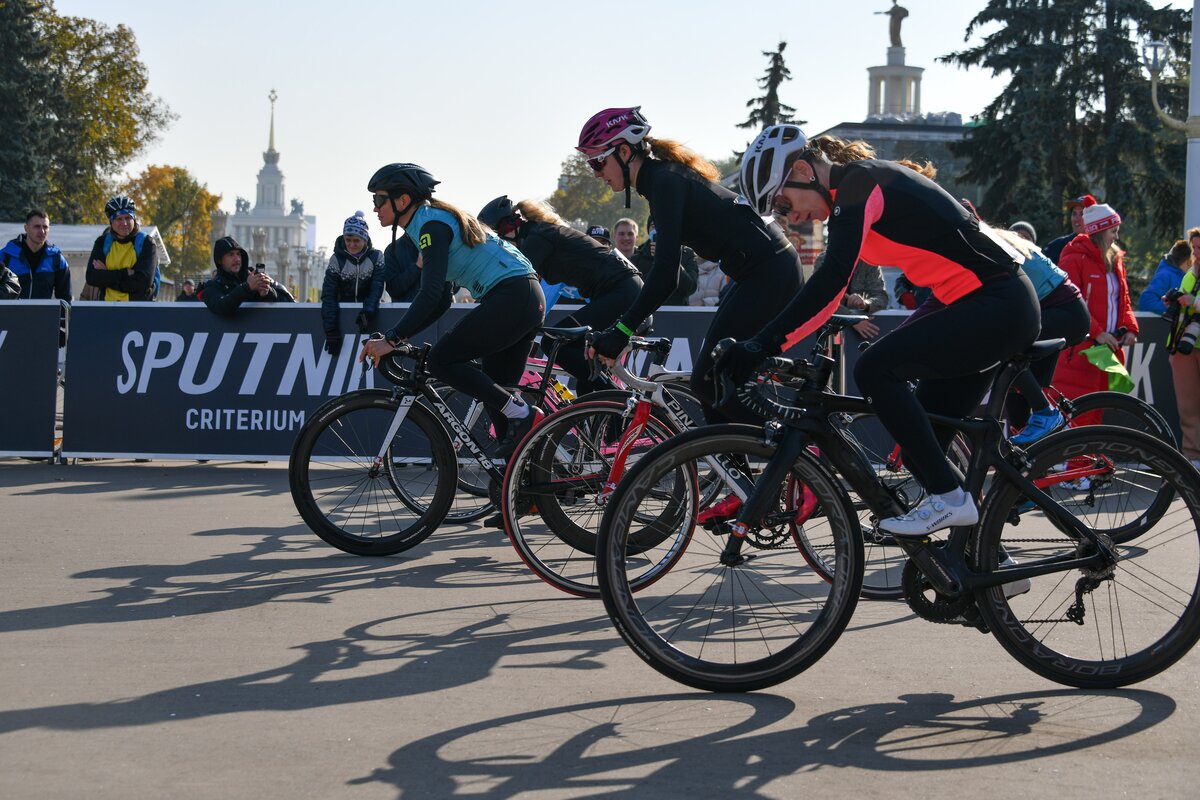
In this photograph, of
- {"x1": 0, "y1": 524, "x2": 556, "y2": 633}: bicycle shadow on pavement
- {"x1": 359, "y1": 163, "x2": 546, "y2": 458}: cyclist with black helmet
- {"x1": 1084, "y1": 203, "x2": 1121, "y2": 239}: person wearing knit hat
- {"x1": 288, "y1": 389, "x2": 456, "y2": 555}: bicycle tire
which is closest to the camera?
{"x1": 0, "y1": 524, "x2": 556, "y2": 633}: bicycle shadow on pavement

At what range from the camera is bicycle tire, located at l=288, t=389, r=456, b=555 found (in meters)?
8.00

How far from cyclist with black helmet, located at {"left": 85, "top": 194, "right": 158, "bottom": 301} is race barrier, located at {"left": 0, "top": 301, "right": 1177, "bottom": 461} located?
3.90ft

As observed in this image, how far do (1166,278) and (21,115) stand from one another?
5702cm

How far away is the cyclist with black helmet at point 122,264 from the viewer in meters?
14.6

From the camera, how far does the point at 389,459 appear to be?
8.54 meters

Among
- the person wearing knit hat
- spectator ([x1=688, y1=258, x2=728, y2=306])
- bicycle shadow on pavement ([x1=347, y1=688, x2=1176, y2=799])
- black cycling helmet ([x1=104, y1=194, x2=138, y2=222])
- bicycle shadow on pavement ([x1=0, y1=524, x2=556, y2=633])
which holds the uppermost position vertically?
black cycling helmet ([x1=104, y1=194, x2=138, y2=222])

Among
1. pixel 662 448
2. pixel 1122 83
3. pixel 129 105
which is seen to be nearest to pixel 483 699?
pixel 662 448

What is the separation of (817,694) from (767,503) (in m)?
0.67

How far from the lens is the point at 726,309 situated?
283 inches

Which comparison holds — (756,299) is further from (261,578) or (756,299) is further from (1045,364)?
(261,578)

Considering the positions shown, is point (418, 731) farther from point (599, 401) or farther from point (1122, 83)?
point (1122, 83)

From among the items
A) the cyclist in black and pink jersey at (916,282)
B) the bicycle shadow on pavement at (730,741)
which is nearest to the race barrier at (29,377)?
the cyclist in black and pink jersey at (916,282)

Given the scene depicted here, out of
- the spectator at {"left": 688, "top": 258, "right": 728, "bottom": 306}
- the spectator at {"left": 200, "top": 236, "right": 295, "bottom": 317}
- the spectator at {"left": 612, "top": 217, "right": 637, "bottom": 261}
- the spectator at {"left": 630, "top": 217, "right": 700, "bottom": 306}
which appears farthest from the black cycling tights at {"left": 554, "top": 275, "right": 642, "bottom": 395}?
the spectator at {"left": 688, "top": 258, "right": 728, "bottom": 306}

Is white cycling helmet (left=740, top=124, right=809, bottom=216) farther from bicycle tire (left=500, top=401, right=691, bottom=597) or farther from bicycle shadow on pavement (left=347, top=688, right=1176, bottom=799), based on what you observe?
bicycle shadow on pavement (left=347, top=688, right=1176, bottom=799)
